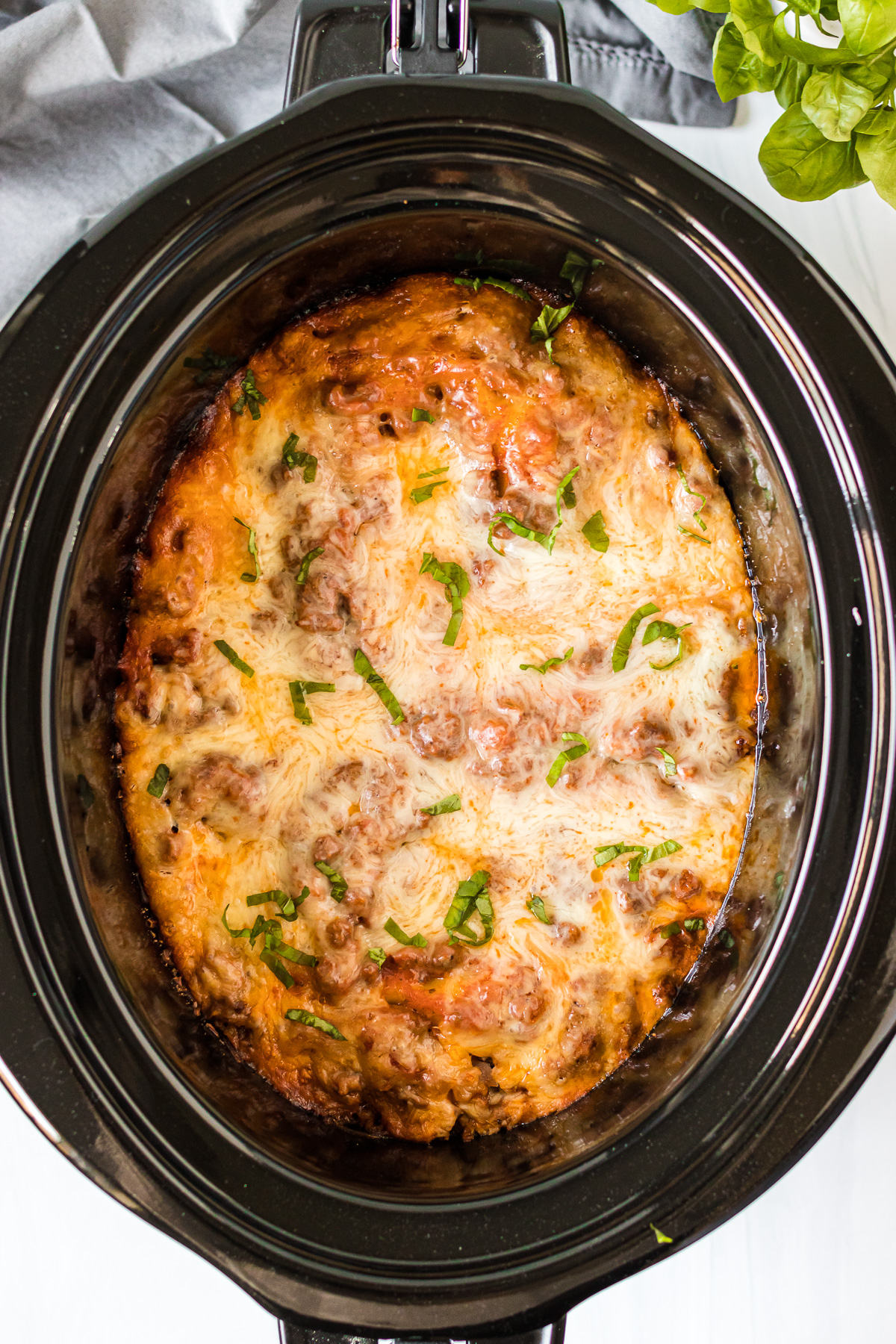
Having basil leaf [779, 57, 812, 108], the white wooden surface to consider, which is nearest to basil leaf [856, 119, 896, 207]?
basil leaf [779, 57, 812, 108]

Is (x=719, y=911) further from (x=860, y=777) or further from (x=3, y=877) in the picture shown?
(x=3, y=877)

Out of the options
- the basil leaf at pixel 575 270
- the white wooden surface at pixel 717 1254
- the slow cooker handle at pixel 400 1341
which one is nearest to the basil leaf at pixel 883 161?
the basil leaf at pixel 575 270

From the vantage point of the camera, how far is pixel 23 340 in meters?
1.27

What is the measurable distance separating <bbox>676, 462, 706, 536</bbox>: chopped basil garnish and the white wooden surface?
632 millimetres

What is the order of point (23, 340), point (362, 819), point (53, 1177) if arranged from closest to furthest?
1. point (23, 340)
2. point (362, 819)
3. point (53, 1177)

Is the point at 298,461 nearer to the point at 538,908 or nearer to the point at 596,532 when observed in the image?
the point at 596,532

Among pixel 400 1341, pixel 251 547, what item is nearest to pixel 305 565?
pixel 251 547

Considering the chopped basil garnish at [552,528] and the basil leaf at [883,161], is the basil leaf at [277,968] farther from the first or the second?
the basil leaf at [883,161]

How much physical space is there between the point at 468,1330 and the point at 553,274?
1.62 m

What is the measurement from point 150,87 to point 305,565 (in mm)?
1068

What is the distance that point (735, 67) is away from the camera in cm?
147

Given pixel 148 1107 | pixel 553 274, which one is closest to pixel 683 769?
pixel 553 274

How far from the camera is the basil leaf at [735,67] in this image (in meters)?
1.46

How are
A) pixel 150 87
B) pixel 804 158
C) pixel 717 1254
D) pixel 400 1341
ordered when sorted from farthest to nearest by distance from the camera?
1. pixel 717 1254
2. pixel 150 87
3. pixel 804 158
4. pixel 400 1341
